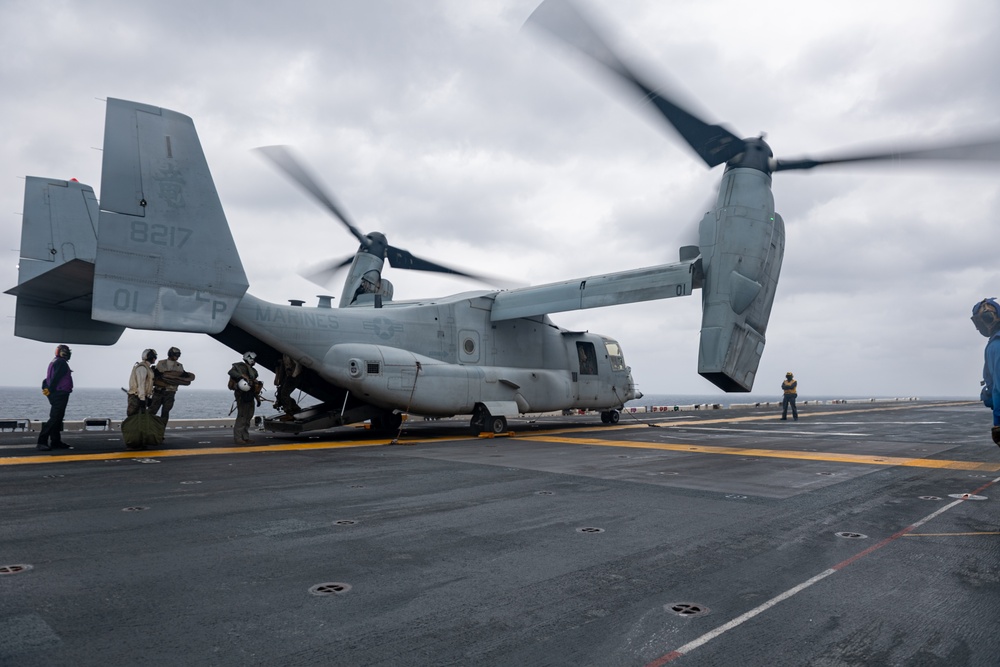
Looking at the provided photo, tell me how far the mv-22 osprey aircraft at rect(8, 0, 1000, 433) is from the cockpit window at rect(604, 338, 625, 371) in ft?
2.05

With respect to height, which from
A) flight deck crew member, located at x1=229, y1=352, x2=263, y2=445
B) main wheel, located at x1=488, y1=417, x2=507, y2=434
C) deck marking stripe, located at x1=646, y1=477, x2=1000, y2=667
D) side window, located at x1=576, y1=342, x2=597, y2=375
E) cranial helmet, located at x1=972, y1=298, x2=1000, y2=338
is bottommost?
deck marking stripe, located at x1=646, y1=477, x2=1000, y2=667

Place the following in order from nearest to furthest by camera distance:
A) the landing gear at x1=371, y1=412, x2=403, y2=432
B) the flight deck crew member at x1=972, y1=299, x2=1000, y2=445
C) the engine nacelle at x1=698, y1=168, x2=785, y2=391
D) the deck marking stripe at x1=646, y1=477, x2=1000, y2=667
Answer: the deck marking stripe at x1=646, y1=477, x2=1000, y2=667, the flight deck crew member at x1=972, y1=299, x2=1000, y2=445, the engine nacelle at x1=698, y1=168, x2=785, y2=391, the landing gear at x1=371, y1=412, x2=403, y2=432

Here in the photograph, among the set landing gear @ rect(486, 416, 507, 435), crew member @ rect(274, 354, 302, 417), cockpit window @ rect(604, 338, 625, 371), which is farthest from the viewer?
cockpit window @ rect(604, 338, 625, 371)

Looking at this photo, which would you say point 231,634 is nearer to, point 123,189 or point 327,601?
point 327,601

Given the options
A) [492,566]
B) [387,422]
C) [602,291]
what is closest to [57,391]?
[387,422]

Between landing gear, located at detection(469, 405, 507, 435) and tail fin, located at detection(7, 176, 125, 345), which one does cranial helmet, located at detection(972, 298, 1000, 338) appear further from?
tail fin, located at detection(7, 176, 125, 345)

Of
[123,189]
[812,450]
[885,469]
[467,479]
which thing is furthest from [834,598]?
[123,189]

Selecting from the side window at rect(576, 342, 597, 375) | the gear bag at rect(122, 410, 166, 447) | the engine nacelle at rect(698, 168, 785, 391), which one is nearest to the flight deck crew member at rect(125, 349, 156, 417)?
the gear bag at rect(122, 410, 166, 447)

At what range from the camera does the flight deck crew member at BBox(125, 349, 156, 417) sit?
11.4 meters

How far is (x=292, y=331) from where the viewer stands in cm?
1341

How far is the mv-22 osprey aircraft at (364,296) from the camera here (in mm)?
10281

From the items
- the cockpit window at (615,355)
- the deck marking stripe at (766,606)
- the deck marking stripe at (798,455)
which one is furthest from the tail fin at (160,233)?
the cockpit window at (615,355)

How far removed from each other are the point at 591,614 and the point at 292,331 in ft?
36.8

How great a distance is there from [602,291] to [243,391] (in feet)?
29.5
